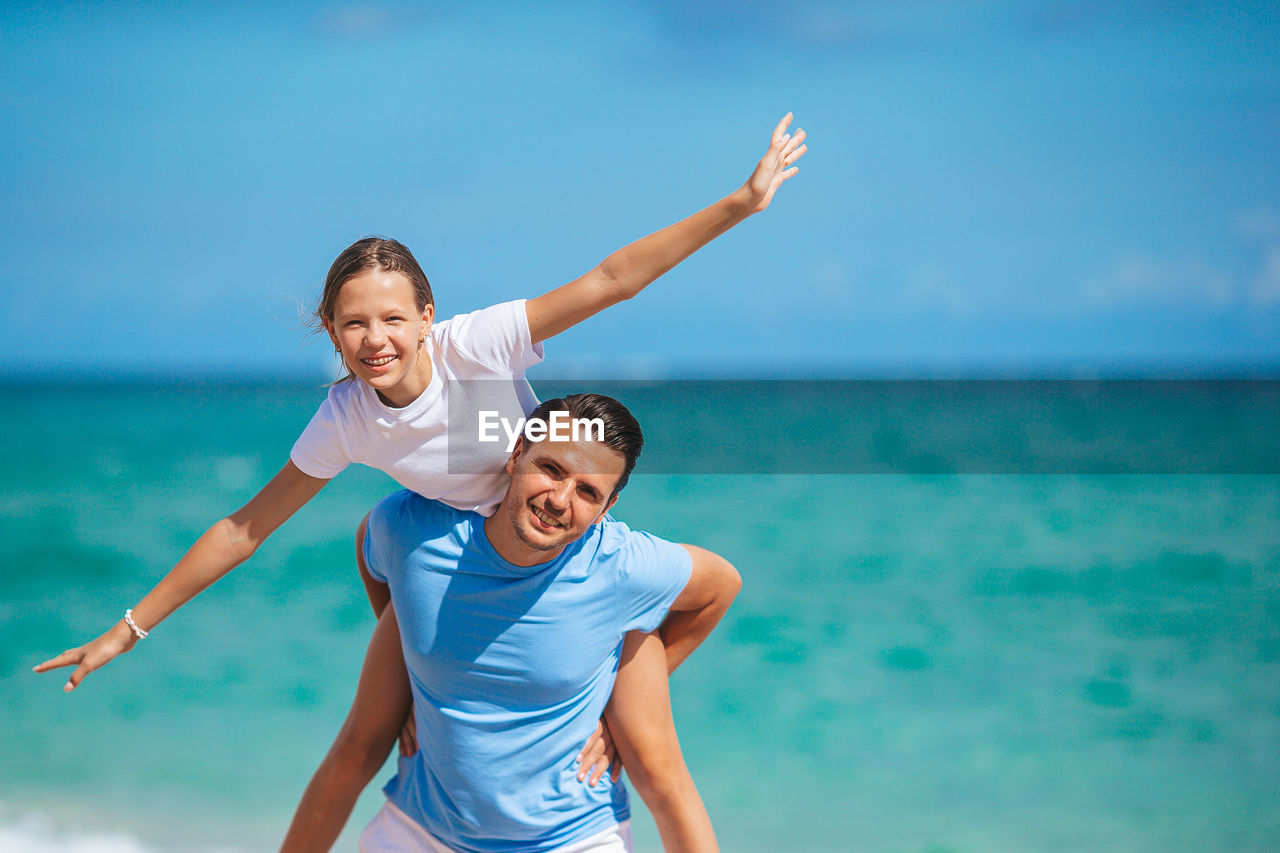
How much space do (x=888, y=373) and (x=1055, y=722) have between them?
53617 millimetres

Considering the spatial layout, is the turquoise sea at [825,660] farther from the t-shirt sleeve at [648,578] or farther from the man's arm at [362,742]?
the t-shirt sleeve at [648,578]

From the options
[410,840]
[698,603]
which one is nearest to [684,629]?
[698,603]

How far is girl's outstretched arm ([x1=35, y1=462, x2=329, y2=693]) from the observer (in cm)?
288

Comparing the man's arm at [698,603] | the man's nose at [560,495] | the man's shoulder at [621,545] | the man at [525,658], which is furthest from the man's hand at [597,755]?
the man's nose at [560,495]

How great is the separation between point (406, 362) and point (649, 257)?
62 centimetres

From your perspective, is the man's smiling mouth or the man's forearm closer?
the man's smiling mouth

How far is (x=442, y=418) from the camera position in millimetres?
2818

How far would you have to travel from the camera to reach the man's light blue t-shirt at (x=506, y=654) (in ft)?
9.45

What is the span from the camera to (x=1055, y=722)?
8461 mm

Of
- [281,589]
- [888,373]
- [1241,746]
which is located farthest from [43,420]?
[888,373]

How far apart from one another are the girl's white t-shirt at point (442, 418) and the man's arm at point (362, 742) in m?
0.54

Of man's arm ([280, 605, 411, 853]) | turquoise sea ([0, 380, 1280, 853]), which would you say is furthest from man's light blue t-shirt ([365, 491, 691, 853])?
turquoise sea ([0, 380, 1280, 853])

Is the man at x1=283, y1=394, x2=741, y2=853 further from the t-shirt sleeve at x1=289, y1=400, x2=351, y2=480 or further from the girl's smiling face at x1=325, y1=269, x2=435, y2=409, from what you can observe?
the girl's smiling face at x1=325, y1=269, x2=435, y2=409

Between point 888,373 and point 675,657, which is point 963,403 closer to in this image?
point 888,373
